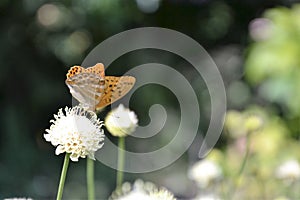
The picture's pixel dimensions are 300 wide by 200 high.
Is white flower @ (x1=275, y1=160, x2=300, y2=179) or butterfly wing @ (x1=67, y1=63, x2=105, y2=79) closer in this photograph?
butterfly wing @ (x1=67, y1=63, x2=105, y2=79)

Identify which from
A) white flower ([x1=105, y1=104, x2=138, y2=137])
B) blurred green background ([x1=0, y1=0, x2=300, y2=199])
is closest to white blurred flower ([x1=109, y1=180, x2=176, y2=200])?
white flower ([x1=105, y1=104, x2=138, y2=137])

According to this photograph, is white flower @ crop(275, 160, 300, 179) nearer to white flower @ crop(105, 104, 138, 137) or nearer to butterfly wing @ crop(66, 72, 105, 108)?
white flower @ crop(105, 104, 138, 137)

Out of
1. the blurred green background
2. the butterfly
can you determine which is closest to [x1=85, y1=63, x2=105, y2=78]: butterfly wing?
the butterfly

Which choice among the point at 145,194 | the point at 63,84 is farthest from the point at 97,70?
the point at 63,84

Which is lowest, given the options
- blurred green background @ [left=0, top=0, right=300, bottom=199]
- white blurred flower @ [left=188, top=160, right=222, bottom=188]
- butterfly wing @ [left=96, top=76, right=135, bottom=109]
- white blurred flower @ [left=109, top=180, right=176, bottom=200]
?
white blurred flower @ [left=109, top=180, right=176, bottom=200]

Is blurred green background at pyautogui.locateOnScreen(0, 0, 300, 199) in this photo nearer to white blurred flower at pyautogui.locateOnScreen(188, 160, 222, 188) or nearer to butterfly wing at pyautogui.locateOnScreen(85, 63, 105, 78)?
white blurred flower at pyautogui.locateOnScreen(188, 160, 222, 188)

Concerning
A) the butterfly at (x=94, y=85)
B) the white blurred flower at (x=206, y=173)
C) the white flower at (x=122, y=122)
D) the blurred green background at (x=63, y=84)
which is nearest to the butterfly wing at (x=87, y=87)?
the butterfly at (x=94, y=85)

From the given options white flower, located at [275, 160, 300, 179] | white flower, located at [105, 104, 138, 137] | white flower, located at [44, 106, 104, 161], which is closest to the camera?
white flower, located at [44, 106, 104, 161]

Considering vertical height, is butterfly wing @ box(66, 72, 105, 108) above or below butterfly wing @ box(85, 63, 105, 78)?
below

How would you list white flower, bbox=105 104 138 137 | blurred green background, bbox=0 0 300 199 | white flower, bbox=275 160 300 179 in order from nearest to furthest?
1. white flower, bbox=105 104 138 137
2. white flower, bbox=275 160 300 179
3. blurred green background, bbox=0 0 300 199

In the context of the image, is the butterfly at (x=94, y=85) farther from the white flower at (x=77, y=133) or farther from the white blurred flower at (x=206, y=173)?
the white blurred flower at (x=206, y=173)
